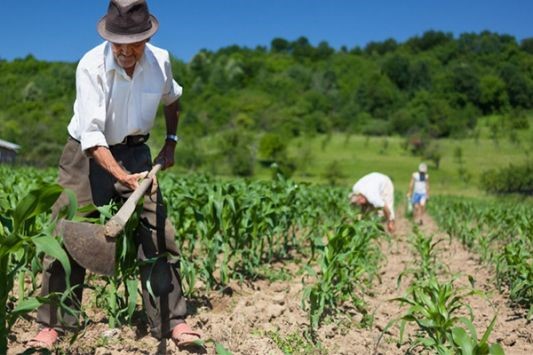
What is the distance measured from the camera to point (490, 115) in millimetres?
86938

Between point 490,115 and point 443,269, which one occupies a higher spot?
point 490,115

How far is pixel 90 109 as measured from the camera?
2.93m

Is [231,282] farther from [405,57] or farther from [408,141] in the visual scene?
[405,57]

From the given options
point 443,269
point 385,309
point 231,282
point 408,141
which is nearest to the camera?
point 385,309

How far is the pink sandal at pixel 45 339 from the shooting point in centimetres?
292

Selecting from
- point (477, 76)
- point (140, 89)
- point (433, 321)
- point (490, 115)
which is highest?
point (477, 76)

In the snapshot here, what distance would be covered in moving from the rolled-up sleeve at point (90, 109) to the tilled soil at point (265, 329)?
948 millimetres

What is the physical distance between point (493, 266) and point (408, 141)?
52.2 m

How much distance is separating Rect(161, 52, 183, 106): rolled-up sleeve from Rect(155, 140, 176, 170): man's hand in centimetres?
25

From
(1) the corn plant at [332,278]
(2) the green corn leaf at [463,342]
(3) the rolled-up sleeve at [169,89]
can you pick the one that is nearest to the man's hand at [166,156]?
(3) the rolled-up sleeve at [169,89]

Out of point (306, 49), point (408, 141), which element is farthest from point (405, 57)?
point (408, 141)

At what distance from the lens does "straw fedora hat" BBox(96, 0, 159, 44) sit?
2.85 m

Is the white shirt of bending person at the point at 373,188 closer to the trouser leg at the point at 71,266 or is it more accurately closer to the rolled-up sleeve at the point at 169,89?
the rolled-up sleeve at the point at 169,89

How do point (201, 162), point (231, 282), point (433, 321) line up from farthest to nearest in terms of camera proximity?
point (201, 162) → point (231, 282) → point (433, 321)
